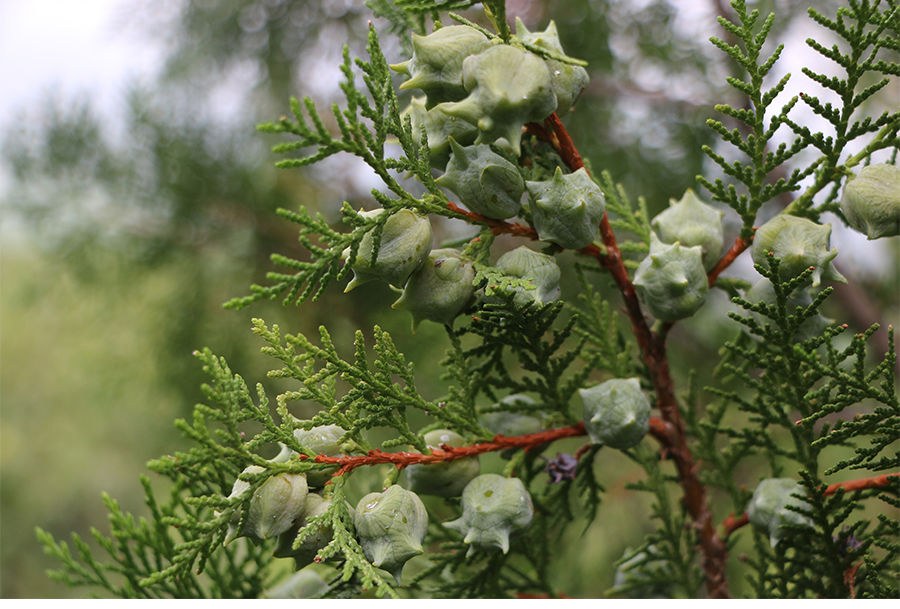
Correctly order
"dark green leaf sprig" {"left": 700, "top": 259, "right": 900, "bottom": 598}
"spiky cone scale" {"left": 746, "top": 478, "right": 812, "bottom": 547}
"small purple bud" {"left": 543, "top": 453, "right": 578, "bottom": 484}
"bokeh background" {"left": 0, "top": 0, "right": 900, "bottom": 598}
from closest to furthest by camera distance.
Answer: "dark green leaf sprig" {"left": 700, "top": 259, "right": 900, "bottom": 598} → "spiky cone scale" {"left": 746, "top": 478, "right": 812, "bottom": 547} → "small purple bud" {"left": 543, "top": 453, "right": 578, "bottom": 484} → "bokeh background" {"left": 0, "top": 0, "right": 900, "bottom": 598}

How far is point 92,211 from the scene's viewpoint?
218cm

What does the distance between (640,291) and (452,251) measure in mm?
229

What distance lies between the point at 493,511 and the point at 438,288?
0.82ft

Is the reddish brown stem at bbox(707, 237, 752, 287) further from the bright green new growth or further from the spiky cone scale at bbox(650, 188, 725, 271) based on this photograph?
the bright green new growth

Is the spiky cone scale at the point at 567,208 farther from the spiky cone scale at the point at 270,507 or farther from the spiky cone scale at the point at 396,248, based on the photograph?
the spiky cone scale at the point at 270,507

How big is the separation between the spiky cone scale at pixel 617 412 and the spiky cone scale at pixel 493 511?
0.12 metres

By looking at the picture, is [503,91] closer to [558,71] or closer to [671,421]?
[558,71]

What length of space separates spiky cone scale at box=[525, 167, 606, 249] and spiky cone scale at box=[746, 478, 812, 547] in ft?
1.36

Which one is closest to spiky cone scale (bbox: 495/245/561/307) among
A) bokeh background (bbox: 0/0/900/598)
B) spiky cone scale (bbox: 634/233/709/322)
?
spiky cone scale (bbox: 634/233/709/322)

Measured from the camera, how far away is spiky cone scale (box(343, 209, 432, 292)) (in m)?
0.69

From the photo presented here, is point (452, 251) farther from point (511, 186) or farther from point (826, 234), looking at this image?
point (826, 234)

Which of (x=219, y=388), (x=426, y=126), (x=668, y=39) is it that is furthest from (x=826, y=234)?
(x=668, y=39)

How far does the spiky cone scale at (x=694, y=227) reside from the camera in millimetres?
848

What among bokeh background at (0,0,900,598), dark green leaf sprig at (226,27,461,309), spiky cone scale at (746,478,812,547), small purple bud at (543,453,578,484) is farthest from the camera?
bokeh background at (0,0,900,598)
